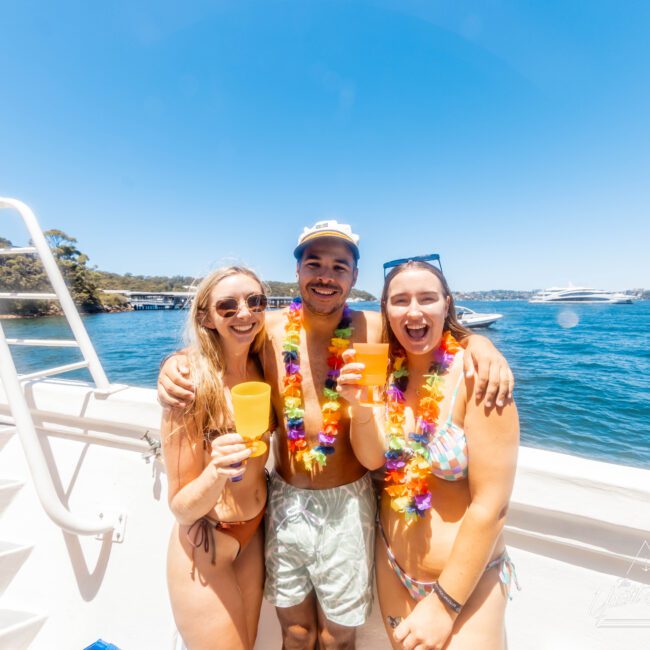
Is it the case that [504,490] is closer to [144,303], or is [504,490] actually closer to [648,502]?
[648,502]

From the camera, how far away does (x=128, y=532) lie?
2025 mm

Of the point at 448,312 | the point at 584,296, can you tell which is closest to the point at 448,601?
the point at 448,312

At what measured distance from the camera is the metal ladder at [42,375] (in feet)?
5.05

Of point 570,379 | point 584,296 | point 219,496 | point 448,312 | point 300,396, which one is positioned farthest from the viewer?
point 584,296

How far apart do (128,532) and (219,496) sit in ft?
4.00

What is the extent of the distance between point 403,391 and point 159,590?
6.41ft

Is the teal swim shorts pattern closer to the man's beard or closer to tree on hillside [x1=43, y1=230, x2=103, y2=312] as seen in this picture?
the man's beard

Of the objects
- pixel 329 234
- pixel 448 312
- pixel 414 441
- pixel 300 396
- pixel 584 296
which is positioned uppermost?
pixel 329 234

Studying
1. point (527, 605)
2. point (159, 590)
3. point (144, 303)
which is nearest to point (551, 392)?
point (527, 605)

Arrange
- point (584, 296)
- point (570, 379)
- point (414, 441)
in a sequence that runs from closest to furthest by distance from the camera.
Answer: point (414, 441) → point (570, 379) → point (584, 296)

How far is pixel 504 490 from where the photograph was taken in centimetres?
121

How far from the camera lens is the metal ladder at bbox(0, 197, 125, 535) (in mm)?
1540

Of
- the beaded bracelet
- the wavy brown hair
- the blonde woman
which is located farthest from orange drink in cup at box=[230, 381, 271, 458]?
the beaded bracelet

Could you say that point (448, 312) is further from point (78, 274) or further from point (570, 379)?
point (78, 274)
